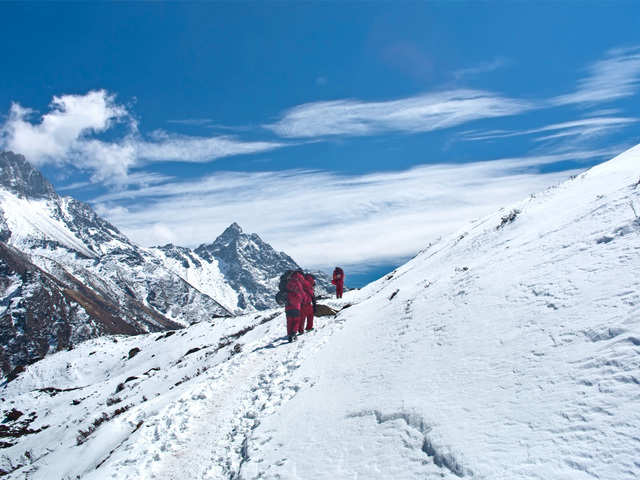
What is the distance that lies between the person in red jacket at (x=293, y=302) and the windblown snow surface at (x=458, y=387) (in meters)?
0.98

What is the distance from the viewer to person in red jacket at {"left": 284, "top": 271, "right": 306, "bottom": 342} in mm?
16750

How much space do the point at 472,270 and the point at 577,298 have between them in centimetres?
501

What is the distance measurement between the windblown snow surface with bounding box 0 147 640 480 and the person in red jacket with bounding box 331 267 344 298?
502 inches

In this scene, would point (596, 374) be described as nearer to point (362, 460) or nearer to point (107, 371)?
point (362, 460)

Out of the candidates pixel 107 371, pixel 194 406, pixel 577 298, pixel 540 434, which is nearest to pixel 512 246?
pixel 577 298

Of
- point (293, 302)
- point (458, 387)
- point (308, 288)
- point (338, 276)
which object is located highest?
point (338, 276)

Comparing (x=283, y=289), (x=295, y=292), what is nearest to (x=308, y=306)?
(x=295, y=292)

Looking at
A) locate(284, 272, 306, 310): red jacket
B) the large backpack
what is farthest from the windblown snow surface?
the large backpack

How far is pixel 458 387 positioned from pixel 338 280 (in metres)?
22.7

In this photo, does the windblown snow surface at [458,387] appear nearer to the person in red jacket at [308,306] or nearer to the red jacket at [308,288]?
the person in red jacket at [308,306]

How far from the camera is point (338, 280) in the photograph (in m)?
29.7

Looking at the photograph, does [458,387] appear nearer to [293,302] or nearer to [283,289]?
[293,302]

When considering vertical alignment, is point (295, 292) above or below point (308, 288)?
below

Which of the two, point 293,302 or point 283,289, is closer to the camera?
point 293,302
